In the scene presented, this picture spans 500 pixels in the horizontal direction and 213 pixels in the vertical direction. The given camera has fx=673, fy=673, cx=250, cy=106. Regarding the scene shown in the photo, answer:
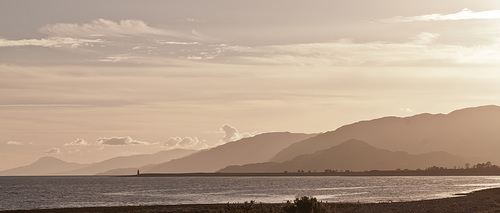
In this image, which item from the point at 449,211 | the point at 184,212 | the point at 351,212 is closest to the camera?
the point at 449,211

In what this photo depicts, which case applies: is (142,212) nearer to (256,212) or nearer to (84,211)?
(84,211)

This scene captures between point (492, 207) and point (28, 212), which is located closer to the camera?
point (492, 207)

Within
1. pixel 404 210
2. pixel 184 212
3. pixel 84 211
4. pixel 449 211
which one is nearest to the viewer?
pixel 449 211

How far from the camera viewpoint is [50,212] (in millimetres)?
97875

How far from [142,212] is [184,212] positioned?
→ 7188mm

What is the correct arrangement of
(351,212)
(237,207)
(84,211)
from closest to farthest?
1. (237,207)
2. (351,212)
3. (84,211)

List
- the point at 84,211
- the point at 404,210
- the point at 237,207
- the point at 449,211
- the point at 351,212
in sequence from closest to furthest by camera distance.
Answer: the point at 237,207, the point at 449,211, the point at 404,210, the point at 351,212, the point at 84,211

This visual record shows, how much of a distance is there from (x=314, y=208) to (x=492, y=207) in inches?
936

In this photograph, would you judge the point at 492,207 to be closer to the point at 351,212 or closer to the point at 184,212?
the point at 351,212

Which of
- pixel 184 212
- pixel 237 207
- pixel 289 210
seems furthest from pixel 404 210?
pixel 184 212

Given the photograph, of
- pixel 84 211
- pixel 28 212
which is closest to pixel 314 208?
pixel 84 211

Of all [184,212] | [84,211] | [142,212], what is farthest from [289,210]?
[84,211]

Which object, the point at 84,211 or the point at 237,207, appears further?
the point at 84,211

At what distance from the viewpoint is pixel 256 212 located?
158 ft
